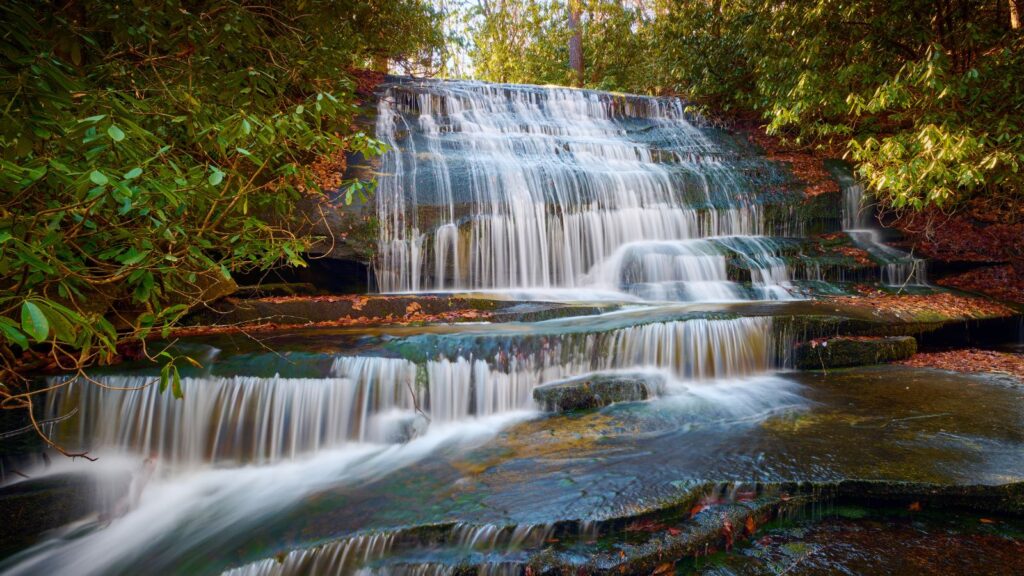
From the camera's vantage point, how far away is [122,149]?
2240 mm

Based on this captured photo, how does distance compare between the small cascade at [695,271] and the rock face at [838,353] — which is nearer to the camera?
the rock face at [838,353]

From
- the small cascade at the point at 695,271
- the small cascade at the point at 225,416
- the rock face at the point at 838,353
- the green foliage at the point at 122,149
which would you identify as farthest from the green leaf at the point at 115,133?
the small cascade at the point at 695,271

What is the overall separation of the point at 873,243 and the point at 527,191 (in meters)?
7.14

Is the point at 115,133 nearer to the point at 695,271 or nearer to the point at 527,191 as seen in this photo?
the point at 527,191

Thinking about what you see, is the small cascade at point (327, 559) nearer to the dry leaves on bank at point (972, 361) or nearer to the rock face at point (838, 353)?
the rock face at point (838, 353)

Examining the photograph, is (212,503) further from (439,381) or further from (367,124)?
(367,124)

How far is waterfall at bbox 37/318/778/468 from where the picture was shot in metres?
4.03

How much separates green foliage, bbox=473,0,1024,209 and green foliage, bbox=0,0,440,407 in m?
7.78

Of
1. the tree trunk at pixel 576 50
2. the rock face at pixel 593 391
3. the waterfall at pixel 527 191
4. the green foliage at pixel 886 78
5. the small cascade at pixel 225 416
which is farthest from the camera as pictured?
the tree trunk at pixel 576 50

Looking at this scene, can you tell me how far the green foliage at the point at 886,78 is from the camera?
6.54 m

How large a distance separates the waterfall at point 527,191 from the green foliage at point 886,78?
188cm

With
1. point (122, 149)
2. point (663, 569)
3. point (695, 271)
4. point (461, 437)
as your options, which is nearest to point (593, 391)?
point (461, 437)

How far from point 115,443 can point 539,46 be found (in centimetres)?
1985

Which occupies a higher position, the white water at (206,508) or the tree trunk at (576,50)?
the tree trunk at (576,50)
